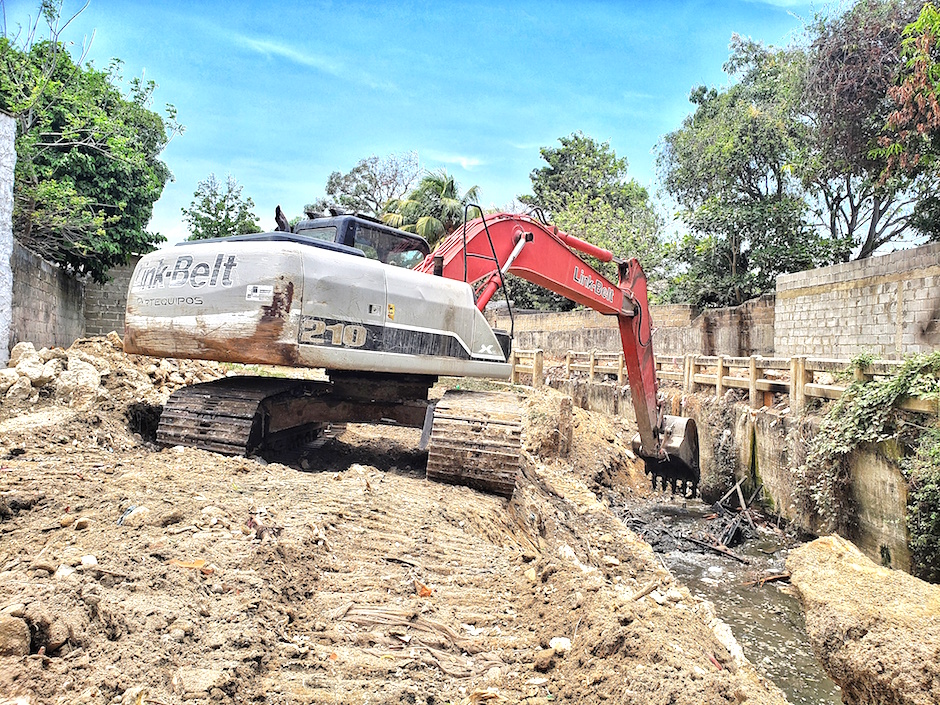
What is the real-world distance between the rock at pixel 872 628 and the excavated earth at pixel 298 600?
3.22ft

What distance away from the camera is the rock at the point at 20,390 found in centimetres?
613

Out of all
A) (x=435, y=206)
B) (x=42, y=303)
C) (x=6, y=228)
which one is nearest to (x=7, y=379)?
(x=6, y=228)

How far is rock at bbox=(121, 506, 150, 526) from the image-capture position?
2.86 m

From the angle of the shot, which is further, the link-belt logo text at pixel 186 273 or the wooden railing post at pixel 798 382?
the wooden railing post at pixel 798 382

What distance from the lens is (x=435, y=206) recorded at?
85.2 ft

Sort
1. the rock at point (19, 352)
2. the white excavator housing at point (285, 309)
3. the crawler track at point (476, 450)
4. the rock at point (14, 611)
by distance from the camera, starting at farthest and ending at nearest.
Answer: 1. the rock at point (19, 352)
2. the crawler track at point (476, 450)
3. the white excavator housing at point (285, 309)
4. the rock at point (14, 611)

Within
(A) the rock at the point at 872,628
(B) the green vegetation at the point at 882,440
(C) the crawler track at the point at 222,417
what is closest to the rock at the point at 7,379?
(C) the crawler track at the point at 222,417

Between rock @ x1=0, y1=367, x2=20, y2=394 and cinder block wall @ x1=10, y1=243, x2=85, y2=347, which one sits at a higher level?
cinder block wall @ x1=10, y1=243, x2=85, y2=347

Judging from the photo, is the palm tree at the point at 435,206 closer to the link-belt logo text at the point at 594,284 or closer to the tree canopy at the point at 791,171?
the tree canopy at the point at 791,171

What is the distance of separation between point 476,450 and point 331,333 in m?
1.44

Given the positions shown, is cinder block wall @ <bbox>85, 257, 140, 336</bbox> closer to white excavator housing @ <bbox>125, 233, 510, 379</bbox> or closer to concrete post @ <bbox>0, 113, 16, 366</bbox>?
concrete post @ <bbox>0, 113, 16, 366</bbox>

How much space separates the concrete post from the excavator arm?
18.5 ft

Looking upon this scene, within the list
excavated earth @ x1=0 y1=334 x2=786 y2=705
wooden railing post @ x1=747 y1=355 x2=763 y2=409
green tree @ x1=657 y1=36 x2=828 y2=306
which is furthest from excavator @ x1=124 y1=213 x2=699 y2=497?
green tree @ x1=657 y1=36 x2=828 y2=306

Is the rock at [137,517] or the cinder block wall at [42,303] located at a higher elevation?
the cinder block wall at [42,303]
